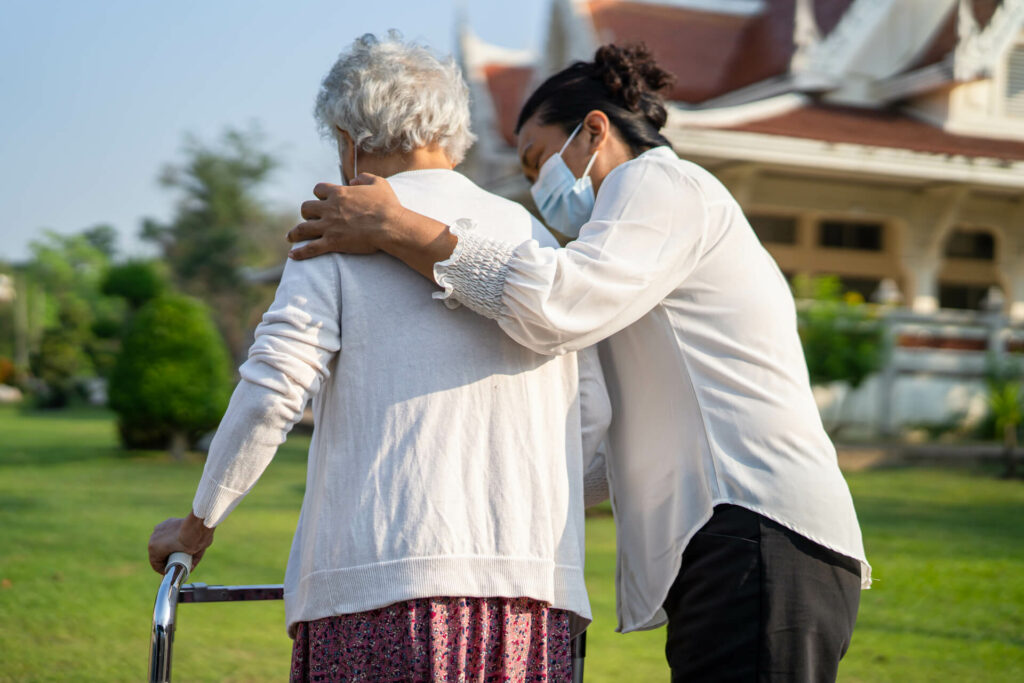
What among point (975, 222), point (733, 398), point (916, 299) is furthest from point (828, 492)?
point (975, 222)

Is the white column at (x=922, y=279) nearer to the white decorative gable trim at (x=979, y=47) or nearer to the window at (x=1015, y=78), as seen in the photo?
the window at (x=1015, y=78)

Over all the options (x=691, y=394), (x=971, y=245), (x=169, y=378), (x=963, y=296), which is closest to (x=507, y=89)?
(x=971, y=245)

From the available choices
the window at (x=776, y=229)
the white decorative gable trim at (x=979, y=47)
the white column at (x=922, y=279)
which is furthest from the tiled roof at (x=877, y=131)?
the window at (x=776, y=229)

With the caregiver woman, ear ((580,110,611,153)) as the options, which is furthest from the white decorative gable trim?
the caregiver woman

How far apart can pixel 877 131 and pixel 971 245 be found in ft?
12.0

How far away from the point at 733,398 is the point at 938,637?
11.0 ft

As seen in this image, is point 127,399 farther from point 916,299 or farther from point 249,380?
point 249,380

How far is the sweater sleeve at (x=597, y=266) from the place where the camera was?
1.73m

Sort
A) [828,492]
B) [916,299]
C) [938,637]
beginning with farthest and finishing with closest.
A: 1. [916,299]
2. [938,637]
3. [828,492]

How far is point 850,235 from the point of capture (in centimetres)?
1416

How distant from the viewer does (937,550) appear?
6453 mm

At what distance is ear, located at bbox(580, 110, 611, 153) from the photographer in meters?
2.19

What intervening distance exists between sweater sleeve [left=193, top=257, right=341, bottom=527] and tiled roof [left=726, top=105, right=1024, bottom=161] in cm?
994

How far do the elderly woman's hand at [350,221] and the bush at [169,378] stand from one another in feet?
31.7
